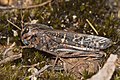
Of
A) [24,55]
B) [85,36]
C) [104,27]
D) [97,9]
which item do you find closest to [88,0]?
[97,9]

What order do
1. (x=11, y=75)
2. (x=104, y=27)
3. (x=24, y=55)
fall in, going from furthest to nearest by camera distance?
(x=104, y=27)
(x=24, y=55)
(x=11, y=75)

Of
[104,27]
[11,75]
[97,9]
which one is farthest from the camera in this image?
[97,9]

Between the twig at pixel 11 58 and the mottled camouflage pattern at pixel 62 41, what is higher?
the mottled camouflage pattern at pixel 62 41

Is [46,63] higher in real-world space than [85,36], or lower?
lower

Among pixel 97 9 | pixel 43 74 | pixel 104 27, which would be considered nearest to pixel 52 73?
pixel 43 74

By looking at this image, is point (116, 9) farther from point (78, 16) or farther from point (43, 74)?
point (43, 74)

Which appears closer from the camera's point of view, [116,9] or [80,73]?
[80,73]

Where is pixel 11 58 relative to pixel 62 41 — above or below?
below

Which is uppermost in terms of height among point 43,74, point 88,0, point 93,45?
point 88,0

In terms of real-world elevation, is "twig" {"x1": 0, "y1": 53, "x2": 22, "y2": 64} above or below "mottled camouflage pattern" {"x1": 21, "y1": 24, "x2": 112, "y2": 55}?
below
